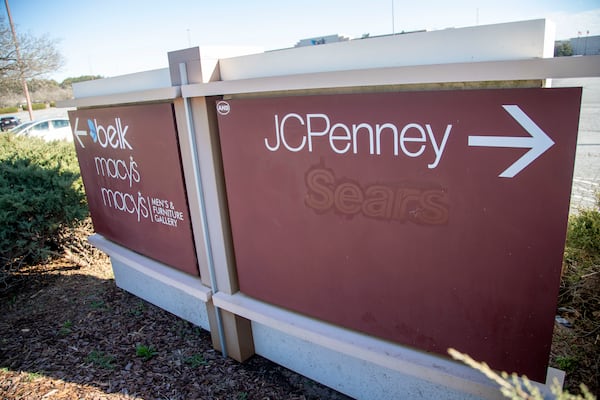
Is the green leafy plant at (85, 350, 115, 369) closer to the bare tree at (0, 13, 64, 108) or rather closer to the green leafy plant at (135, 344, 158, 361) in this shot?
the green leafy plant at (135, 344, 158, 361)

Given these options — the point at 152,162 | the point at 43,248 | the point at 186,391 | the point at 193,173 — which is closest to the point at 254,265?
the point at 193,173

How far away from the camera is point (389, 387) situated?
320cm

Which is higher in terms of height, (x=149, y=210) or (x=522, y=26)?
(x=522, y=26)

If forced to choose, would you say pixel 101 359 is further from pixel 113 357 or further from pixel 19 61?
pixel 19 61

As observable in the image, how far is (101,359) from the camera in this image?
4105 mm

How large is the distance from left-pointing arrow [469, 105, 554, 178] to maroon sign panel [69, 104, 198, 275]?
267cm

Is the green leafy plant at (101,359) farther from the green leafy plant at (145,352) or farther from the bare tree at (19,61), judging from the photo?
the bare tree at (19,61)

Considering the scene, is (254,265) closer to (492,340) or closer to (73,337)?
(492,340)

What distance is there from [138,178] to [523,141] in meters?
3.61

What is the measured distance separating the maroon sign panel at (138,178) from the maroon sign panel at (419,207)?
85 centimetres

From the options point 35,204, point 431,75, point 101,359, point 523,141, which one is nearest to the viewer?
point 523,141

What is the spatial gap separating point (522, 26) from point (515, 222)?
98 cm

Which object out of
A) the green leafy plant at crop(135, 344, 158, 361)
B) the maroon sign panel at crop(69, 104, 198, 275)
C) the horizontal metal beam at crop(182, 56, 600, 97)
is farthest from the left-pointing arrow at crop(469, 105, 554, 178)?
the green leafy plant at crop(135, 344, 158, 361)

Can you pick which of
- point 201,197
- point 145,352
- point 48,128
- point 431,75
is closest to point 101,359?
point 145,352
